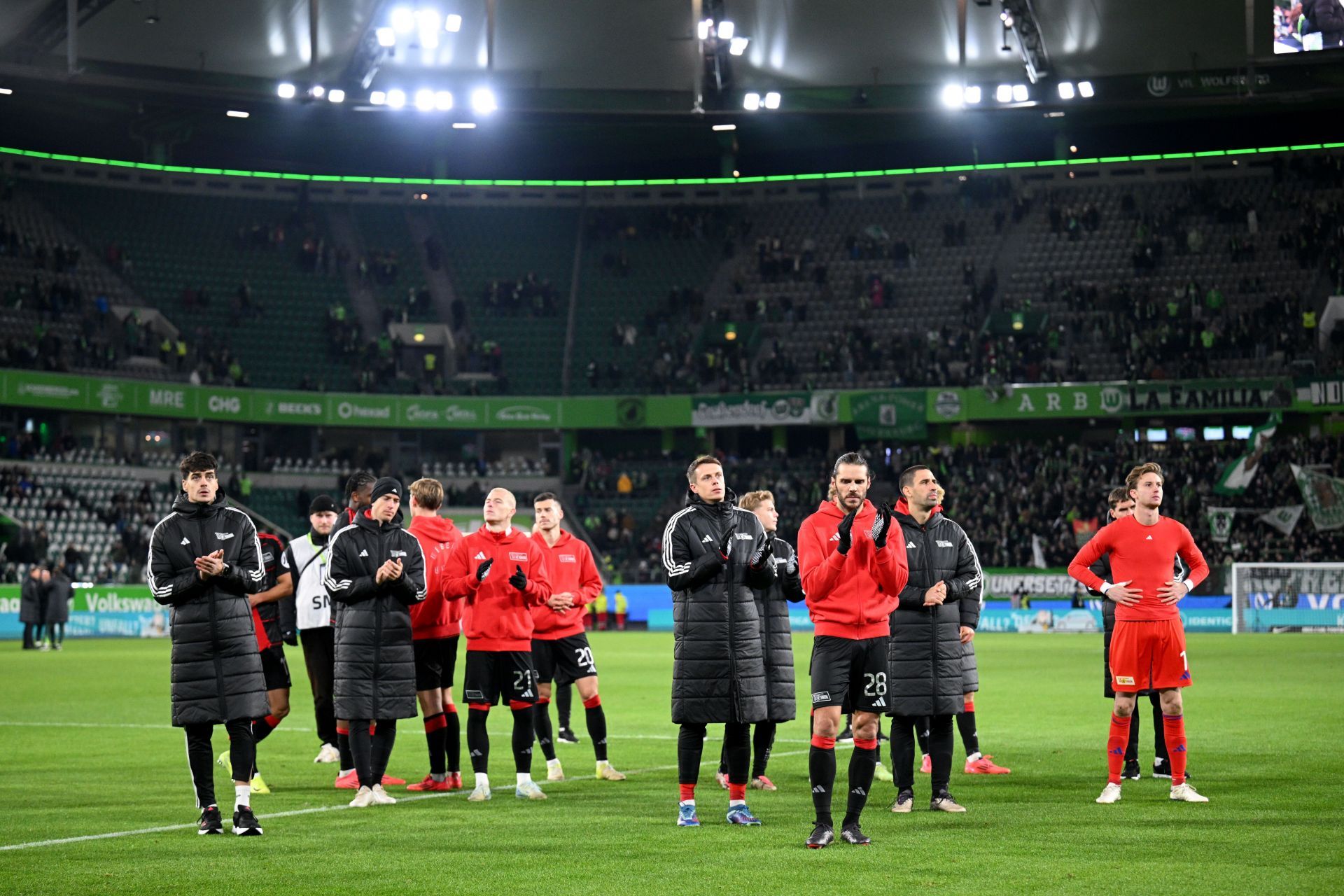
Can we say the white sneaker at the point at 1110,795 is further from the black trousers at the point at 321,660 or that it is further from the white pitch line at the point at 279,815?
the black trousers at the point at 321,660

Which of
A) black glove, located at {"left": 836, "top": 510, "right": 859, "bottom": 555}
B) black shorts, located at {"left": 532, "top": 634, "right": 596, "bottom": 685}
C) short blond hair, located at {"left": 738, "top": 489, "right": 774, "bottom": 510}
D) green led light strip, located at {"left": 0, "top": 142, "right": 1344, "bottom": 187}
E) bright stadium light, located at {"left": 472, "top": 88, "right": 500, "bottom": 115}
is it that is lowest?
black shorts, located at {"left": 532, "top": 634, "right": 596, "bottom": 685}

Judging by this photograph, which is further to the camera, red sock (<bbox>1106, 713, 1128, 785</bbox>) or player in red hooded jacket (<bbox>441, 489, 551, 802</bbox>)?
player in red hooded jacket (<bbox>441, 489, 551, 802</bbox>)

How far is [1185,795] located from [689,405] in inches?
1769

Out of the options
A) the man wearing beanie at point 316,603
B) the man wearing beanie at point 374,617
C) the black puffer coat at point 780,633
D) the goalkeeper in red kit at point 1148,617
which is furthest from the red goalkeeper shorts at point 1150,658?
the man wearing beanie at point 316,603

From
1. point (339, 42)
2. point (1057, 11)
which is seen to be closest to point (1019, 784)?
point (1057, 11)

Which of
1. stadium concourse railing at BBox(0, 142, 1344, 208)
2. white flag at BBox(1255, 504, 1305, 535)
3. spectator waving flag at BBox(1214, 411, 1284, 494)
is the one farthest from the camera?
stadium concourse railing at BBox(0, 142, 1344, 208)

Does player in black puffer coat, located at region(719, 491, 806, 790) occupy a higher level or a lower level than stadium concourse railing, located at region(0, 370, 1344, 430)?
lower

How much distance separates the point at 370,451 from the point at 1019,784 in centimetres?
4770

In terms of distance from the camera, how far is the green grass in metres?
8.41

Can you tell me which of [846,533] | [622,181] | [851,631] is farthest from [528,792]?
[622,181]

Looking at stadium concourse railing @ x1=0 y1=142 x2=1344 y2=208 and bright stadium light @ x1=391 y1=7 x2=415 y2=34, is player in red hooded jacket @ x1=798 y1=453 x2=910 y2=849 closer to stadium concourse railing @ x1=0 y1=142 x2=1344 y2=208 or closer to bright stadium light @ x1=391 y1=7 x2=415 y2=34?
bright stadium light @ x1=391 y1=7 x2=415 y2=34

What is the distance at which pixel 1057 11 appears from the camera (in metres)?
43.7

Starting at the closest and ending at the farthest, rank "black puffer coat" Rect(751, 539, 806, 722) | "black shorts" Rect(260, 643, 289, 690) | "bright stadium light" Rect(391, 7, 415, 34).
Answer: "black puffer coat" Rect(751, 539, 806, 722)
"black shorts" Rect(260, 643, 289, 690)
"bright stadium light" Rect(391, 7, 415, 34)

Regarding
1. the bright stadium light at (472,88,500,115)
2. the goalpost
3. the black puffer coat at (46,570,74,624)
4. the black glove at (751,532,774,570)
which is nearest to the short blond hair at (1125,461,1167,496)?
the black glove at (751,532,774,570)
